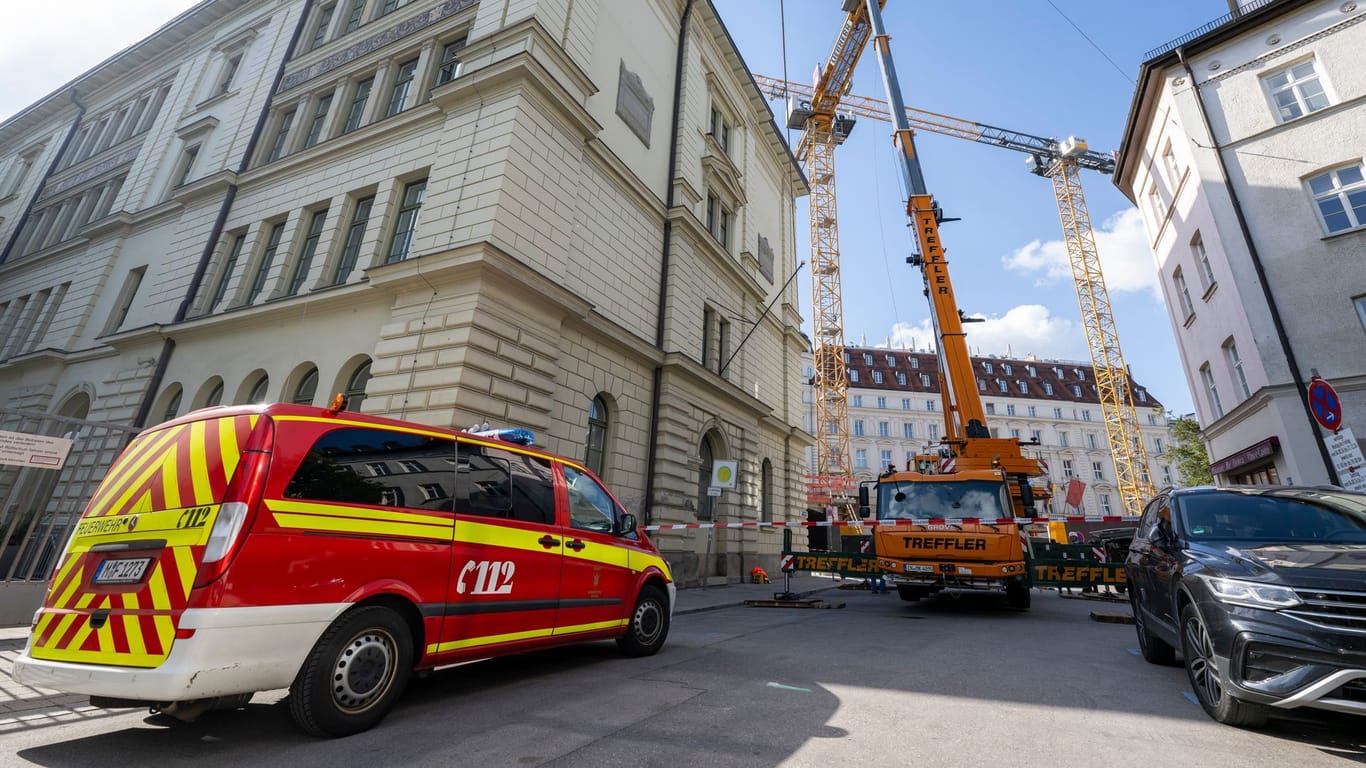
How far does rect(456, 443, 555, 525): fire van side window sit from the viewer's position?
4.22 metres

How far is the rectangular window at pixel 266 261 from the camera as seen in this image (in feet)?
Result: 49.9

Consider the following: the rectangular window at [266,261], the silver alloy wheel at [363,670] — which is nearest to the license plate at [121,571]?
the silver alloy wheel at [363,670]

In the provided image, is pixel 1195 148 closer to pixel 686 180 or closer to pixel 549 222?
pixel 686 180

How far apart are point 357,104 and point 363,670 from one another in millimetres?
17577

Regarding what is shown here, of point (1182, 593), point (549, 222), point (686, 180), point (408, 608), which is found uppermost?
point (686, 180)

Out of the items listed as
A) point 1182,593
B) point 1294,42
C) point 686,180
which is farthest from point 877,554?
point 1294,42

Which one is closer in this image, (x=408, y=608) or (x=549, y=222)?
(x=408, y=608)

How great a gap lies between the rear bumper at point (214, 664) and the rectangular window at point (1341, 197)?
21675mm

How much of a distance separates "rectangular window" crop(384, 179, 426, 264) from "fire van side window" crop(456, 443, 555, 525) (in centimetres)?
982

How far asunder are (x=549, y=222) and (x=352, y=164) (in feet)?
21.2

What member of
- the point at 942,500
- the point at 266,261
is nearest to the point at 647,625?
the point at 942,500

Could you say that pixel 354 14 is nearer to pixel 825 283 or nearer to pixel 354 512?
pixel 354 512

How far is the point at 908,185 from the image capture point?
14.7 m

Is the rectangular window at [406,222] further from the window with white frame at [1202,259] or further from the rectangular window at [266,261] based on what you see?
the window with white frame at [1202,259]
